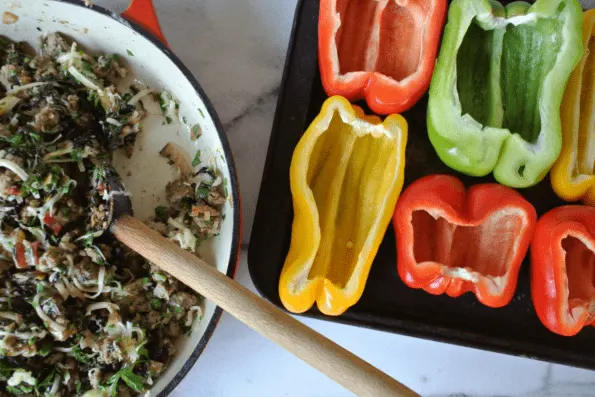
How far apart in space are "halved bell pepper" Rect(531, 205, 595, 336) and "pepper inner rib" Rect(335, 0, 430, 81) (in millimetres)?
526

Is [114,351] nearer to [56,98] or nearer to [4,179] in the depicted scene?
[4,179]

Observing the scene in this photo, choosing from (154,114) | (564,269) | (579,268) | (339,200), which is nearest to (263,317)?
(339,200)

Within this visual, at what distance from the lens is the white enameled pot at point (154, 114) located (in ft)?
3.92

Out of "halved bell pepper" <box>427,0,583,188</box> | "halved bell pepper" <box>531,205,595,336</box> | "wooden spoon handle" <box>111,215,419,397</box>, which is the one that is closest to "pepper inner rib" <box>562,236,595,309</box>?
"halved bell pepper" <box>531,205,595,336</box>

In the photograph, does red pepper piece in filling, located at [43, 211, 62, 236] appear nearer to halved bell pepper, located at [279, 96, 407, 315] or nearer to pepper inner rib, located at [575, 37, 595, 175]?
halved bell pepper, located at [279, 96, 407, 315]

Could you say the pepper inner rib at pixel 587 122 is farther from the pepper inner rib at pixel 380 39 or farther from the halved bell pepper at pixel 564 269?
the pepper inner rib at pixel 380 39

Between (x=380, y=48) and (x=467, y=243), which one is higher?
(x=380, y=48)

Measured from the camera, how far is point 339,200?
1.41 metres

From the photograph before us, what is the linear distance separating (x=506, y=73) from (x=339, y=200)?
54cm

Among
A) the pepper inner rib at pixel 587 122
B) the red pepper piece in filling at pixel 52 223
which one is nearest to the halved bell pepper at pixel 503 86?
the pepper inner rib at pixel 587 122

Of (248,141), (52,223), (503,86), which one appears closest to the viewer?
(52,223)

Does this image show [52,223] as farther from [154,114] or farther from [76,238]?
[154,114]

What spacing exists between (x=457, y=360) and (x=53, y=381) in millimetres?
1074

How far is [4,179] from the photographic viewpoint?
4.09 ft
